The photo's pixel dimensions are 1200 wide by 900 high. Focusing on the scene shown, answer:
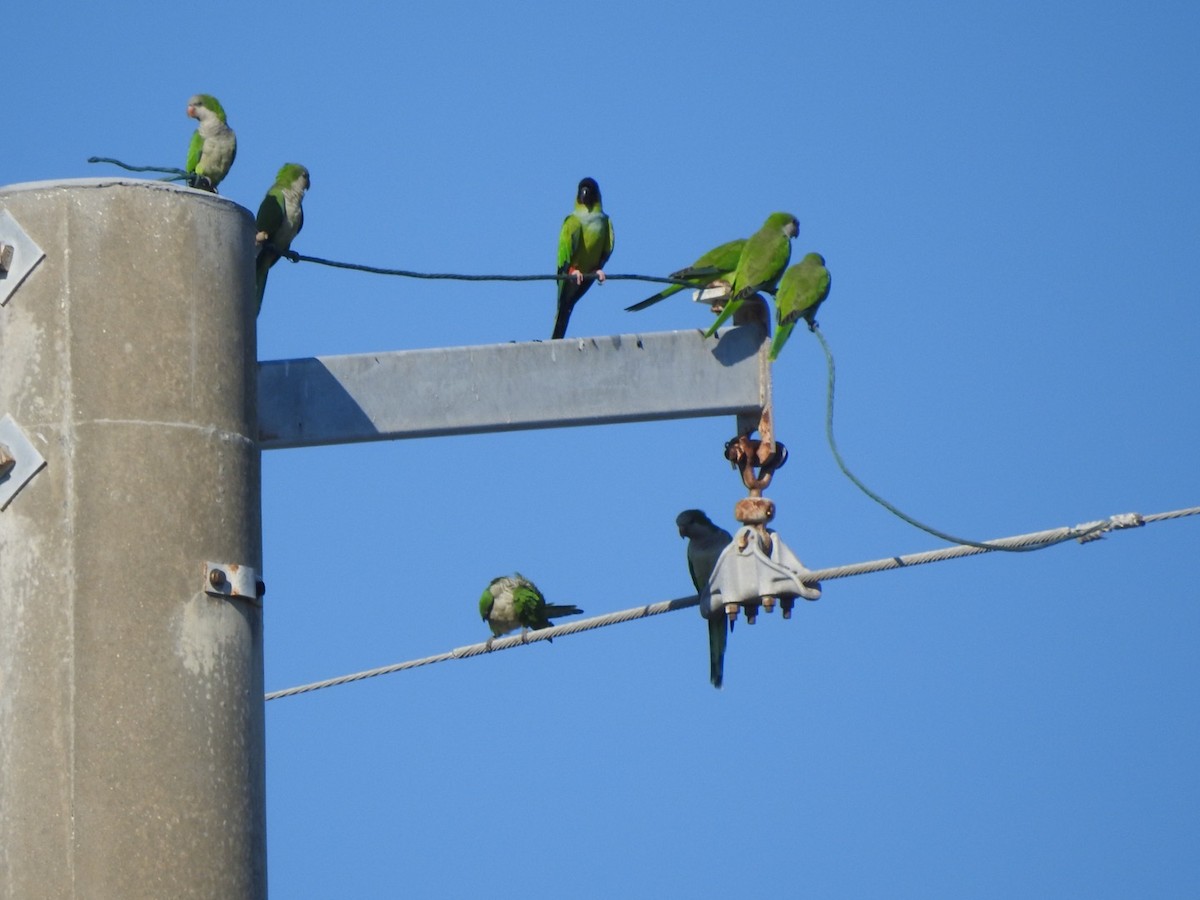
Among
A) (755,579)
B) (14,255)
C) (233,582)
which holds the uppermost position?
(14,255)

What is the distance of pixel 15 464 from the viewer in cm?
377

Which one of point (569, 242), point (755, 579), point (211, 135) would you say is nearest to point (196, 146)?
point (211, 135)

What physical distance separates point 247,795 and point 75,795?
0.36 meters

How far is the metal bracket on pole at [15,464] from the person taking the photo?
3760mm

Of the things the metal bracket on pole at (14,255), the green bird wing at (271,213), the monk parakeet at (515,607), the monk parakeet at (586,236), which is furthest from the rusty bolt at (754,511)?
the monk parakeet at (515,607)

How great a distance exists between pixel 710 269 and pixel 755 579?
2.33 meters

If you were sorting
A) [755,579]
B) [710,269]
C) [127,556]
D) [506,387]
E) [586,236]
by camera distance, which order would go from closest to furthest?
[127,556] → [506,387] → [755,579] → [710,269] → [586,236]

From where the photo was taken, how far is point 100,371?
3777mm

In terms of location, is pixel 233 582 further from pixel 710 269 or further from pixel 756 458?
pixel 710 269

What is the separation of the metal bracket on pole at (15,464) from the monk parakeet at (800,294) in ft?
14.8

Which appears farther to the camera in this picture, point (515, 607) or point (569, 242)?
point (515, 607)

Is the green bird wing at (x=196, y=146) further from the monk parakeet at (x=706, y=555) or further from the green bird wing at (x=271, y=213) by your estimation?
the monk parakeet at (x=706, y=555)

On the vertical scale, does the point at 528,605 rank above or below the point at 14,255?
above

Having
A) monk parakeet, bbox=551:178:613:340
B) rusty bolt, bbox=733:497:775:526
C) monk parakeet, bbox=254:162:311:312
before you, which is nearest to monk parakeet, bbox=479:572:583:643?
monk parakeet, bbox=551:178:613:340
